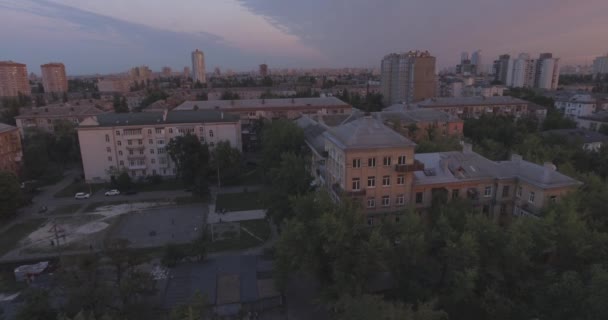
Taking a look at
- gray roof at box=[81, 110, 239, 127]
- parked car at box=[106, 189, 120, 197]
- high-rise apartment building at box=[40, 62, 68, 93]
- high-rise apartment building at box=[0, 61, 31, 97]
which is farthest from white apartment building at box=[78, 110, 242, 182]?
high-rise apartment building at box=[40, 62, 68, 93]

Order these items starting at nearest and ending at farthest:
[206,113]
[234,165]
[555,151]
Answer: [555,151]
[234,165]
[206,113]

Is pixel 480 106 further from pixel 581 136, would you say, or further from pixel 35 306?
pixel 35 306

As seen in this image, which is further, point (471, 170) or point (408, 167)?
point (471, 170)

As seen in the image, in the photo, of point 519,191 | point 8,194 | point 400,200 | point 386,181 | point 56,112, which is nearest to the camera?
point 386,181

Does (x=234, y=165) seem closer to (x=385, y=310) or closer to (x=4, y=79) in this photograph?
(x=385, y=310)

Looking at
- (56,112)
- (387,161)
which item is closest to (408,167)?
(387,161)

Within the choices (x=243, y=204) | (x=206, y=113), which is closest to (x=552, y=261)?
(x=243, y=204)

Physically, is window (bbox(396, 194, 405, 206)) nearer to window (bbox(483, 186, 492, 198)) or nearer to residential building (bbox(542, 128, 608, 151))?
window (bbox(483, 186, 492, 198))
